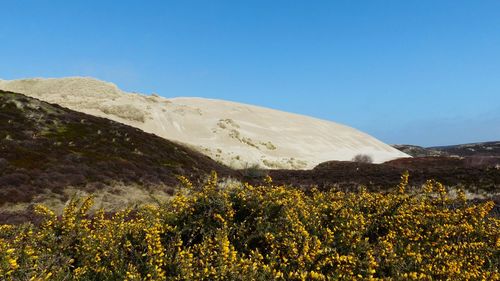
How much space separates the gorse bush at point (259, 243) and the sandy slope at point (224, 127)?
136 ft

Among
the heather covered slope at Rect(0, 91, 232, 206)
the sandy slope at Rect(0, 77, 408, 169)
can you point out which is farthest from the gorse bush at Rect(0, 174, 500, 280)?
the sandy slope at Rect(0, 77, 408, 169)

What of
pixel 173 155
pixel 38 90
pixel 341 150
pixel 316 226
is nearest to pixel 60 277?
pixel 316 226

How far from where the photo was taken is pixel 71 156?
26938 millimetres

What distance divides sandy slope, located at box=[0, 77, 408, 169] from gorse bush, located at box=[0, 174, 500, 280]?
41323 millimetres

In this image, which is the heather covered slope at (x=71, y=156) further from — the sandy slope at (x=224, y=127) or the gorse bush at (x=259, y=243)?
the sandy slope at (x=224, y=127)

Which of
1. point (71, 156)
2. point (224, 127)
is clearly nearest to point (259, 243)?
point (71, 156)

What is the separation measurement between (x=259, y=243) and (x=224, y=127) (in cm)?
6525

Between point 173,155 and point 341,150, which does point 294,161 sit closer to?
point 341,150

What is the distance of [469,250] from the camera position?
27.2 ft

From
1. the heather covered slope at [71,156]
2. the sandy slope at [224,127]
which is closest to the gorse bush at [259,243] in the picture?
the heather covered slope at [71,156]

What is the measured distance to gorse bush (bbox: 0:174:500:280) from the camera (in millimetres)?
6027

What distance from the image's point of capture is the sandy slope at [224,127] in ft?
198

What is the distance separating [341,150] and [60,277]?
7967cm

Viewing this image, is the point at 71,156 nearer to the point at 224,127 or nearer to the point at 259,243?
the point at 259,243
